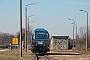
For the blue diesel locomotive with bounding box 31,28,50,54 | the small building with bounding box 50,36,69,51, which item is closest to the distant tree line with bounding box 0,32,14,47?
the small building with bounding box 50,36,69,51

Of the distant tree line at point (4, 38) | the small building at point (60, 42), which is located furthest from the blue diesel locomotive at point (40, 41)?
the distant tree line at point (4, 38)

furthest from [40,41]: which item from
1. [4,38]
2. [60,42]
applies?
[4,38]

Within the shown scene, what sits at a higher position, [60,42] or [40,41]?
[40,41]

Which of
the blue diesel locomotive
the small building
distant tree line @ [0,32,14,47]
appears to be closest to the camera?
the blue diesel locomotive

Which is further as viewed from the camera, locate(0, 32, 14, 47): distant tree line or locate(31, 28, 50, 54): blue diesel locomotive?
locate(0, 32, 14, 47): distant tree line

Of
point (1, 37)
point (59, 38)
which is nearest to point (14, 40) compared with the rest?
point (59, 38)

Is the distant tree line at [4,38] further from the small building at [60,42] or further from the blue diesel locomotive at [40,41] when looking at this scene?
the blue diesel locomotive at [40,41]

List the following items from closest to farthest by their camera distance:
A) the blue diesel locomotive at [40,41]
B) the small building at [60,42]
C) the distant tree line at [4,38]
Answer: the blue diesel locomotive at [40,41] < the small building at [60,42] < the distant tree line at [4,38]

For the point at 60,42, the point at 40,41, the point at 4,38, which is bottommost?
the point at 60,42

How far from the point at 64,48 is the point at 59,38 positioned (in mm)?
3567

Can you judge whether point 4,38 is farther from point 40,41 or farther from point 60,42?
point 40,41

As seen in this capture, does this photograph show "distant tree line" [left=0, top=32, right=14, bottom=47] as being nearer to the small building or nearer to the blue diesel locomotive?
the small building

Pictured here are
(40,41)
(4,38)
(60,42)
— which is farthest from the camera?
(4,38)

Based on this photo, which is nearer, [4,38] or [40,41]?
[40,41]
